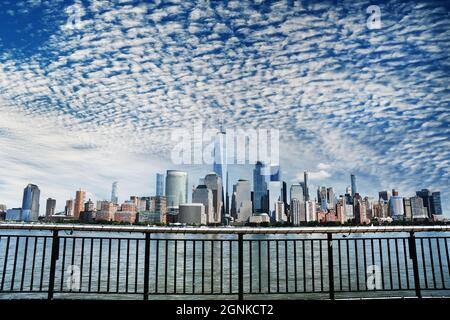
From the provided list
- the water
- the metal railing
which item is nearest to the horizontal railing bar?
the metal railing

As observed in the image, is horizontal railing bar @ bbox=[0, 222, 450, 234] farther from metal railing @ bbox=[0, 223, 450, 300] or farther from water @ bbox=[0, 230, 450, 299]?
water @ bbox=[0, 230, 450, 299]

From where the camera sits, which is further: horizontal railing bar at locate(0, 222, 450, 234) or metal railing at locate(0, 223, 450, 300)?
metal railing at locate(0, 223, 450, 300)

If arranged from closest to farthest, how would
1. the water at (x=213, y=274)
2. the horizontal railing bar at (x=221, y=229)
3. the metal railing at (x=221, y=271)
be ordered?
the horizontal railing bar at (x=221, y=229) < the metal railing at (x=221, y=271) < the water at (x=213, y=274)

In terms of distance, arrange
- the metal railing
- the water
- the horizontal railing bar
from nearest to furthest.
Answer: the horizontal railing bar
the metal railing
the water

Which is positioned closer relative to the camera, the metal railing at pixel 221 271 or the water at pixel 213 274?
the metal railing at pixel 221 271

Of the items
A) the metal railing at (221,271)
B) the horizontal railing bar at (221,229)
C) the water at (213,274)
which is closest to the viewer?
the horizontal railing bar at (221,229)

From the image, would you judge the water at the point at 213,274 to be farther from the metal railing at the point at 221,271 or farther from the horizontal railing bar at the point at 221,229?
the horizontal railing bar at the point at 221,229

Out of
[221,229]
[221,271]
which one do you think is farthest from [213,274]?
[221,229]

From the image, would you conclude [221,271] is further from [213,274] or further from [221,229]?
[213,274]

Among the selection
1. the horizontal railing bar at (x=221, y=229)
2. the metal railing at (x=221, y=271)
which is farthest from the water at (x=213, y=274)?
the horizontal railing bar at (x=221, y=229)
